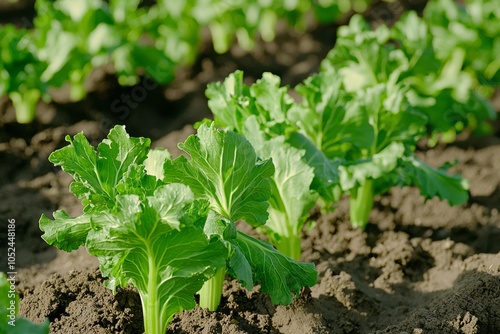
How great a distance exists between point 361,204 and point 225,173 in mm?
1710

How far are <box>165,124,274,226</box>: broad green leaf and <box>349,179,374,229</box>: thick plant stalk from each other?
143cm

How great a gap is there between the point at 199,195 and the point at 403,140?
1.77m

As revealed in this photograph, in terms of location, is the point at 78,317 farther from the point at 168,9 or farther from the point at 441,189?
the point at 168,9

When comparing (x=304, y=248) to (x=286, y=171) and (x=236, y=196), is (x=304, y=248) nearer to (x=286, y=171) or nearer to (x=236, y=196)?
(x=286, y=171)

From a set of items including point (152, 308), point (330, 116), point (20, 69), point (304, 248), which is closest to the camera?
point (152, 308)

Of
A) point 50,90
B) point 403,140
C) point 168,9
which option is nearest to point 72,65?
point 50,90

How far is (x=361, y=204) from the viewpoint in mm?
4914

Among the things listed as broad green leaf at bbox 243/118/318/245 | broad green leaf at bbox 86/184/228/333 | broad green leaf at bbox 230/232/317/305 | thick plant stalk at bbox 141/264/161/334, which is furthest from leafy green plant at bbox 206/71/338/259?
thick plant stalk at bbox 141/264/161/334

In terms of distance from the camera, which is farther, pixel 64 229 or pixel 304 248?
pixel 304 248

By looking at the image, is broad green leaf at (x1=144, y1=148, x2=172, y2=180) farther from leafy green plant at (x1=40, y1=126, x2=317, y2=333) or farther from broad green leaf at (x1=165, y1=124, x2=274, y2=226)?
broad green leaf at (x1=165, y1=124, x2=274, y2=226)

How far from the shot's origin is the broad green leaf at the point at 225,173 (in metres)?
3.40

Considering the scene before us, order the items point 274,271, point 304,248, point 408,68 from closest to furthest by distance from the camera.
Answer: point 274,271 < point 304,248 < point 408,68

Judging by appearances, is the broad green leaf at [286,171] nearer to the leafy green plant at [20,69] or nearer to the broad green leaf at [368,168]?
the broad green leaf at [368,168]

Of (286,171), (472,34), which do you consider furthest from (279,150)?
(472,34)
